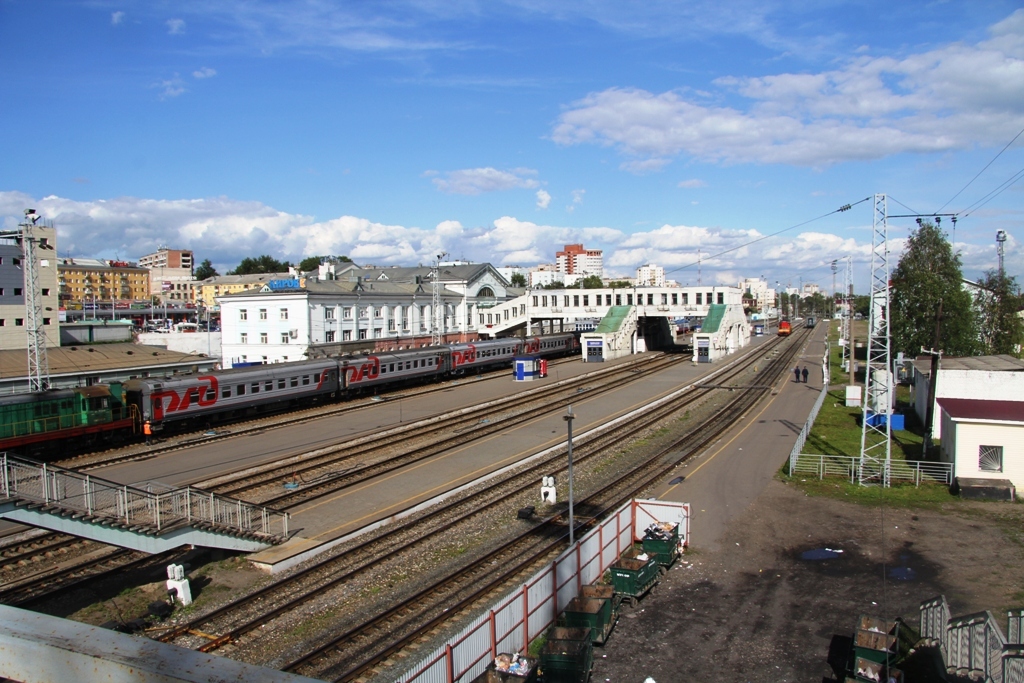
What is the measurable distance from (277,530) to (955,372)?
26.8m

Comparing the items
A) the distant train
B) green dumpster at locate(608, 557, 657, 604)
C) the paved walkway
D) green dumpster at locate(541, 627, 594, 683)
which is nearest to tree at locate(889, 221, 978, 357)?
the paved walkway

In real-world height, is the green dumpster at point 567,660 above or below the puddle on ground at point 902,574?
above

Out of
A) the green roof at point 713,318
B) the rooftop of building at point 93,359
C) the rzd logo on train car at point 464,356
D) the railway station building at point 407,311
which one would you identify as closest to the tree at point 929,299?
the green roof at point 713,318

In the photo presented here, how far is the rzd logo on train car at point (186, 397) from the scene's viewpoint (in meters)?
29.6

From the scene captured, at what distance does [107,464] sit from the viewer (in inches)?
998

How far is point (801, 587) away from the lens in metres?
15.1

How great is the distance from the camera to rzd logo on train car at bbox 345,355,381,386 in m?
40.4

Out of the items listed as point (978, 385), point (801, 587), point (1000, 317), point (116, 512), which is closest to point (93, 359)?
point (116, 512)

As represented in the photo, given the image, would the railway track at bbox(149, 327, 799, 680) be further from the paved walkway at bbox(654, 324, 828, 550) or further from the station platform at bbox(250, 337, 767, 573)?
the paved walkway at bbox(654, 324, 828, 550)

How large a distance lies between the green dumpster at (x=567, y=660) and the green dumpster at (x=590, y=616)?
86 centimetres

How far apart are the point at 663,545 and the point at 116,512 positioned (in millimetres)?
11546

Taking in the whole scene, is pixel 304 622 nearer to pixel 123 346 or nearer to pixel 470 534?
pixel 470 534

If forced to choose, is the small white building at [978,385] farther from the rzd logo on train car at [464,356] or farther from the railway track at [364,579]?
the rzd logo on train car at [464,356]

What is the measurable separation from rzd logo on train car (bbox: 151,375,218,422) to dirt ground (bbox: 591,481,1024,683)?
22717mm
